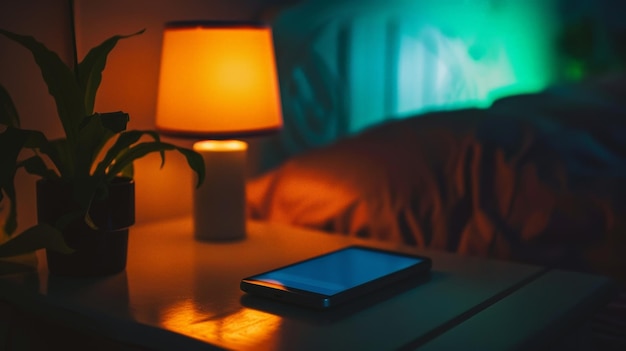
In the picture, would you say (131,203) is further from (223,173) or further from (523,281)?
(523,281)

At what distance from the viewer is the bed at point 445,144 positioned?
103 cm

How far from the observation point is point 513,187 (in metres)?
1.07

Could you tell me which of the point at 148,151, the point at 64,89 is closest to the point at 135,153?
the point at 148,151

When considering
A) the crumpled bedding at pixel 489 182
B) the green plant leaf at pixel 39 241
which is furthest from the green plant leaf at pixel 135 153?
the crumpled bedding at pixel 489 182

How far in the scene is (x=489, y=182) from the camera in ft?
3.62

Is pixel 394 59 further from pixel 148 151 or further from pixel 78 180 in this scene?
pixel 78 180

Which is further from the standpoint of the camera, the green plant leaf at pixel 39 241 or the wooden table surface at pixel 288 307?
the green plant leaf at pixel 39 241

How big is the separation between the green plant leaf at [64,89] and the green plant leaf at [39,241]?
123 millimetres

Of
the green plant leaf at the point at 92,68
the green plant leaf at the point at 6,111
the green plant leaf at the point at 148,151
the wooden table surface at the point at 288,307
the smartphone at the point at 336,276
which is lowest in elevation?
the wooden table surface at the point at 288,307

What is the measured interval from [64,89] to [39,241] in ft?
0.64

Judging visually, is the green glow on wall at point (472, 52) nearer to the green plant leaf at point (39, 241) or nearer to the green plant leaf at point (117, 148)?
the green plant leaf at point (117, 148)

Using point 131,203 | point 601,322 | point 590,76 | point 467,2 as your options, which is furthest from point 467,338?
point 467,2

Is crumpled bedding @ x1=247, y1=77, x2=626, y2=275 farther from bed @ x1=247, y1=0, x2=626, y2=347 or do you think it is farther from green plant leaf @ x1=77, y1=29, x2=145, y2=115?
green plant leaf @ x1=77, y1=29, x2=145, y2=115

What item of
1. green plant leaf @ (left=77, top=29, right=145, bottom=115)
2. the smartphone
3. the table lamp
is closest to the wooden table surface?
the smartphone
